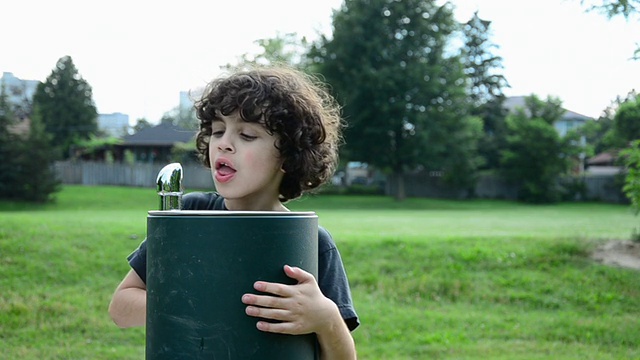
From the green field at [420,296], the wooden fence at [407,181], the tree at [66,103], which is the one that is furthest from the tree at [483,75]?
the green field at [420,296]

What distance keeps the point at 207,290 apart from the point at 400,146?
1422 inches

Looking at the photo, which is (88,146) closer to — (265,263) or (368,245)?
(368,245)

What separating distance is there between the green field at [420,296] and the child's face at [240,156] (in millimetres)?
4399

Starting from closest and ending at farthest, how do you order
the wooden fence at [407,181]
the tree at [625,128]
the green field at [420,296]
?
1. the green field at [420,296]
2. the tree at [625,128]
3. the wooden fence at [407,181]

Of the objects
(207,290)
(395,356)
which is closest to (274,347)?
(207,290)

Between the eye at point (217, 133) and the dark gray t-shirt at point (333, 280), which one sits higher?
the eye at point (217, 133)

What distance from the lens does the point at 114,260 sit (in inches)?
349

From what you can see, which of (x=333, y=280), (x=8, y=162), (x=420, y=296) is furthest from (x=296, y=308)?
(x=8, y=162)

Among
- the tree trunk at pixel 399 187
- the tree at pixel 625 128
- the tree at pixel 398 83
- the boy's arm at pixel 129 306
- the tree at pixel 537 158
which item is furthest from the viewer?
the tree at pixel 537 158

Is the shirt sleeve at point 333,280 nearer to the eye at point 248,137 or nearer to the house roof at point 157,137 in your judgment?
the eye at point 248,137

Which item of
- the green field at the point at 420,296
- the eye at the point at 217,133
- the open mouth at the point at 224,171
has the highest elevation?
the eye at the point at 217,133

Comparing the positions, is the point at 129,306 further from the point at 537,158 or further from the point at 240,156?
the point at 537,158

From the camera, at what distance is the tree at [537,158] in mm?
36812

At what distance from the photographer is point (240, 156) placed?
1.77 m
